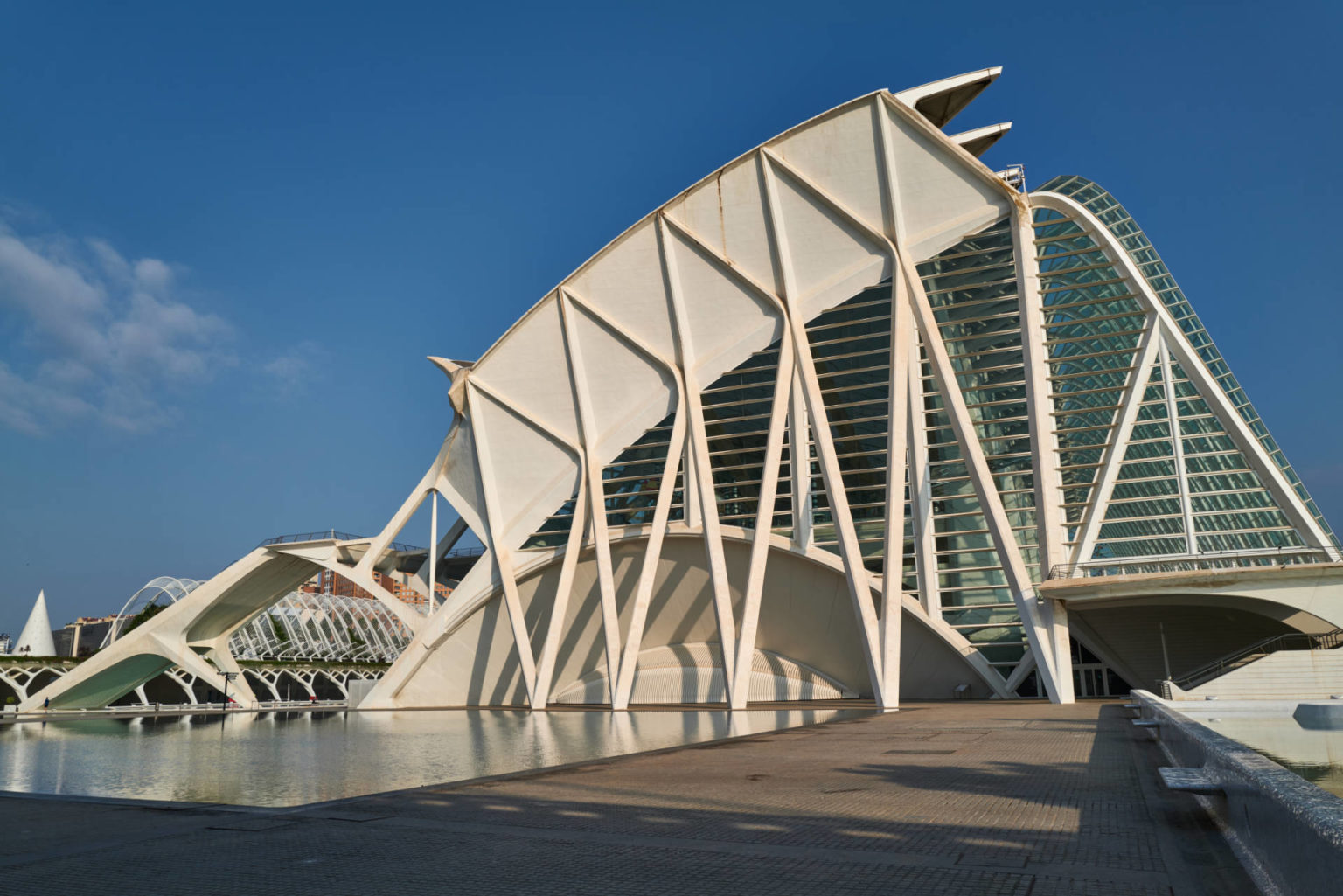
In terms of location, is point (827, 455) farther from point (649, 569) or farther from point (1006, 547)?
point (649, 569)

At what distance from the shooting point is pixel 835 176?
30609 millimetres

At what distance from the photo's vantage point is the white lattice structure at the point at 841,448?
27.7 m

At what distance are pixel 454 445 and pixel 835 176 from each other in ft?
61.9

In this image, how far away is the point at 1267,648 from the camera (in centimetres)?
2631

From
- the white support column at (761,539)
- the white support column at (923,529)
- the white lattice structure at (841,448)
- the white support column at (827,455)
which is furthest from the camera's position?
the white support column at (923,529)

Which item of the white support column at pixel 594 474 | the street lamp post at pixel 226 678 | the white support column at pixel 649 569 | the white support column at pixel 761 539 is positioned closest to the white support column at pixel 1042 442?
the white support column at pixel 761 539

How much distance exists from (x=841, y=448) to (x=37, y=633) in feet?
231

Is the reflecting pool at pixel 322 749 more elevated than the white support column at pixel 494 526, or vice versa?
the white support column at pixel 494 526

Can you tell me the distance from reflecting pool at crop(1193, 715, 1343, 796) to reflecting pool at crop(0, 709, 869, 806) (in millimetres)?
7684

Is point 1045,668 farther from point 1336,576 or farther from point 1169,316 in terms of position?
point 1169,316

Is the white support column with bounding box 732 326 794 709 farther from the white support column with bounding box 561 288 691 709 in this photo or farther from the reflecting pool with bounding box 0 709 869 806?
the white support column with bounding box 561 288 691 709

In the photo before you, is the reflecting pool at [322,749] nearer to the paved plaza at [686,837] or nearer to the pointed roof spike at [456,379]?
the paved plaza at [686,837]

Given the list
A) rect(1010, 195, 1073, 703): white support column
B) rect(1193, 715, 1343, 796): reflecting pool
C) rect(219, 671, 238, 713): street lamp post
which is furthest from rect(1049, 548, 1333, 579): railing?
rect(219, 671, 238, 713): street lamp post

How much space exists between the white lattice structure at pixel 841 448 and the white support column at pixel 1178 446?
3.5 inches
